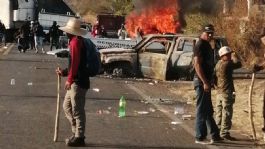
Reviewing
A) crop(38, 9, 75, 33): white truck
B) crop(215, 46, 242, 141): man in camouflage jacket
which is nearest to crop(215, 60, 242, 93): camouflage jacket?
crop(215, 46, 242, 141): man in camouflage jacket

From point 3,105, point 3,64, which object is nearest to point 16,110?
point 3,105

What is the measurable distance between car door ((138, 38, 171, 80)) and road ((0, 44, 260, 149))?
0.39 metres

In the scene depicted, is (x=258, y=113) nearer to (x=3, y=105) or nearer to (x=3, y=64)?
(x=3, y=105)

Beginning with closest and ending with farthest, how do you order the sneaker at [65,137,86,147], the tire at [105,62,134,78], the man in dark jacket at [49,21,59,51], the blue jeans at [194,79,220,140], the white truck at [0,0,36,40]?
the sneaker at [65,137,86,147] → the blue jeans at [194,79,220,140] → the tire at [105,62,134,78] → the man in dark jacket at [49,21,59,51] → the white truck at [0,0,36,40]

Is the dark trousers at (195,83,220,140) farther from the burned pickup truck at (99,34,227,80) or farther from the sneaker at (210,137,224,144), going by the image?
the burned pickup truck at (99,34,227,80)

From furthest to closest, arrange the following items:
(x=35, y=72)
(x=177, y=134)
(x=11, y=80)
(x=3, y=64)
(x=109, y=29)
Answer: (x=109, y=29)
(x=3, y=64)
(x=35, y=72)
(x=11, y=80)
(x=177, y=134)

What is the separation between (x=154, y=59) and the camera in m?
18.8

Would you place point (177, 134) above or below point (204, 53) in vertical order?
below

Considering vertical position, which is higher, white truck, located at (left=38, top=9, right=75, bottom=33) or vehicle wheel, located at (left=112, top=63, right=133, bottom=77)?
vehicle wheel, located at (left=112, top=63, right=133, bottom=77)

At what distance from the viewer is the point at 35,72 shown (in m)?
20.8

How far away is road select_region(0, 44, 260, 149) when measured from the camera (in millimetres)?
8953

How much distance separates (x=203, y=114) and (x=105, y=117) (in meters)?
2.83

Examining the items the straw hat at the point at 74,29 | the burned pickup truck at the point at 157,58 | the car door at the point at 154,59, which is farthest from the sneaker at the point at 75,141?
the car door at the point at 154,59

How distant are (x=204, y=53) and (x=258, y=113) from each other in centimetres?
389
